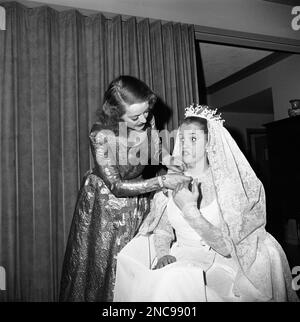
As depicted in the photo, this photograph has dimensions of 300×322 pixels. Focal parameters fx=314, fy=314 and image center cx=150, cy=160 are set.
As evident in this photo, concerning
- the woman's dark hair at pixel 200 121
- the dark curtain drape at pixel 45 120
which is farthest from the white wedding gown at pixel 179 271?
the dark curtain drape at pixel 45 120

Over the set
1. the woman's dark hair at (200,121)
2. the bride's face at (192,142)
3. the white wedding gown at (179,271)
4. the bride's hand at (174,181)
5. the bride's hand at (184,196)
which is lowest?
the white wedding gown at (179,271)

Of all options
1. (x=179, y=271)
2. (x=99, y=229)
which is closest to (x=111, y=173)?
(x=99, y=229)

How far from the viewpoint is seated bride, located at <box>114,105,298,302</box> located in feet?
4.41

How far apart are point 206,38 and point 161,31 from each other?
1.50 ft

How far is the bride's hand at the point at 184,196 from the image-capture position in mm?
1445

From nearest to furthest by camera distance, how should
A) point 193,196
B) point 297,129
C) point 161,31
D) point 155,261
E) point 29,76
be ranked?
1. point 193,196
2. point 155,261
3. point 29,76
4. point 161,31
5. point 297,129

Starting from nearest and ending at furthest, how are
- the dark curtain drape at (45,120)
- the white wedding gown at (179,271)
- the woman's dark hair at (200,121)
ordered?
1. the white wedding gown at (179,271)
2. the woman's dark hair at (200,121)
3. the dark curtain drape at (45,120)

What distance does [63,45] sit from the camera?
7.43 ft

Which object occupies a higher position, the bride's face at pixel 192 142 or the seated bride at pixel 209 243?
the bride's face at pixel 192 142

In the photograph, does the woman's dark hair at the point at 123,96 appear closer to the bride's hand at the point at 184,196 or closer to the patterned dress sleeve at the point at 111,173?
the patterned dress sleeve at the point at 111,173

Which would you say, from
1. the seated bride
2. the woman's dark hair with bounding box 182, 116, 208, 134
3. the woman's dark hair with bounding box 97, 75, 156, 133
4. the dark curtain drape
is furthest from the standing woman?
the dark curtain drape

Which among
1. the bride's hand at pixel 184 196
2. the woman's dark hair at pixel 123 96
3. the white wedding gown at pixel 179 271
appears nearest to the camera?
the white wedding gown at pixel 179 271
